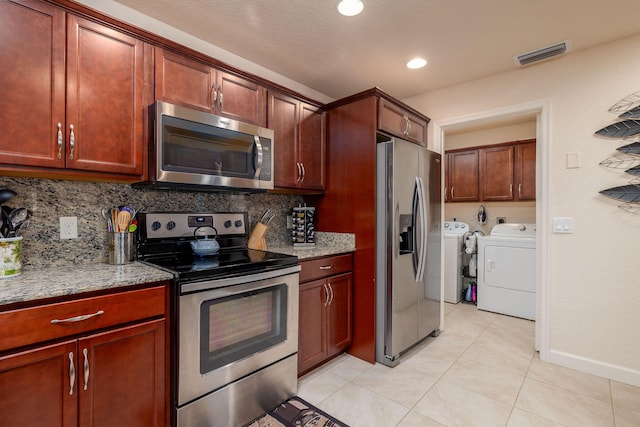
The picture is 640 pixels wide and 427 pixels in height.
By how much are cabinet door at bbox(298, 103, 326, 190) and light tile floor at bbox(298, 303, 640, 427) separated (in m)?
1.53

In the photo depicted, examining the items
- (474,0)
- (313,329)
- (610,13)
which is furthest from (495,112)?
(313,329)

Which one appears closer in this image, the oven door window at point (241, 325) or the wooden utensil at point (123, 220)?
the oven door window at point (241, 325)

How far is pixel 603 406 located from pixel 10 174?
3.65 metres

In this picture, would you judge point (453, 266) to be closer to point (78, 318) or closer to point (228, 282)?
point (228, 282)

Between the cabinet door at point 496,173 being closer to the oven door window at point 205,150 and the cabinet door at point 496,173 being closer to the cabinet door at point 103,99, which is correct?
the oven door window at point 205,150

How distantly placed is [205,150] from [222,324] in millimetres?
1047

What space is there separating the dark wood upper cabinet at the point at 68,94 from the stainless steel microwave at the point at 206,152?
0.13 metres

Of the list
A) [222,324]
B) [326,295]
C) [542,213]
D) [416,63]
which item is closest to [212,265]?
[222,324]

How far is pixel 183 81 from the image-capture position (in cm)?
183

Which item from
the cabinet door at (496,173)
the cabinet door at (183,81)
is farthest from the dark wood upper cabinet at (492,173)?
the cabinet door at (183,81)

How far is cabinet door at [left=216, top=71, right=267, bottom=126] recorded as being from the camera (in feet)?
6.60

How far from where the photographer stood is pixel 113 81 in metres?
1.58

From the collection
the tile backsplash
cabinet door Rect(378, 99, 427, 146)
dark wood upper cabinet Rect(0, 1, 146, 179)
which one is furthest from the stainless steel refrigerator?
dark wood upper cabinet Rect(0, 1, 146, 179)

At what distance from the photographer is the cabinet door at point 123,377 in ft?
4.04
